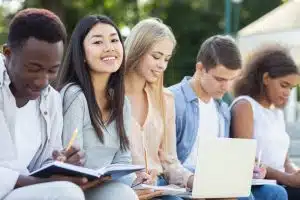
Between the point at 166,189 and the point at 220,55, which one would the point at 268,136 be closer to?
the point at 220,55

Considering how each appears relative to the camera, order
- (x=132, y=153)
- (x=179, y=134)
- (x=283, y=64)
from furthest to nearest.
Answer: (x=283, y=64) → (x=179, y=134) → (x=132, y=153)

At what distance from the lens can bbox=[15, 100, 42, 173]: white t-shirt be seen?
3.78 m

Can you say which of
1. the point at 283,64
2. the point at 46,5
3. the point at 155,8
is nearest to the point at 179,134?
the point at 283,64

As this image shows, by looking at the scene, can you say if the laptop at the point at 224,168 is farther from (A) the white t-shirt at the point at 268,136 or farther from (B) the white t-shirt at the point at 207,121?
(A) the white t-shirt at the point at 268,136

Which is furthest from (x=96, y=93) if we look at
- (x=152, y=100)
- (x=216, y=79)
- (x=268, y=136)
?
(x=268, y=136)

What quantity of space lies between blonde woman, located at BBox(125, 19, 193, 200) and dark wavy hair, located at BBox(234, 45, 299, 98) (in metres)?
0.91

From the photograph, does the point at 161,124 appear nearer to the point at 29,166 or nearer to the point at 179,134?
the point at 179,134

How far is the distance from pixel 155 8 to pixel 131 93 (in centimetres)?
1887

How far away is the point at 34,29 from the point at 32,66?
176mm

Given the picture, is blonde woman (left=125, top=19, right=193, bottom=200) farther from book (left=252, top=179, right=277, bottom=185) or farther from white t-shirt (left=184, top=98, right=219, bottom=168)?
book (left=252, top=179, right=277, bottom=185)

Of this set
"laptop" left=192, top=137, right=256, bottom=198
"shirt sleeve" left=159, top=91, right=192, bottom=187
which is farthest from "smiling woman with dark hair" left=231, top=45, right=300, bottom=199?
"shirt sleeve" left=159, top=91, right=192, bottom=187

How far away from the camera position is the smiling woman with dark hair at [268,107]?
5.25 meters

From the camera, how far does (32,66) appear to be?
3.68 meters

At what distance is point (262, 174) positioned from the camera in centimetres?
508
